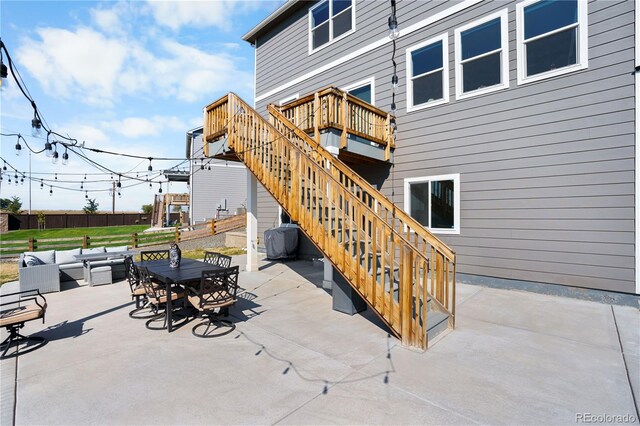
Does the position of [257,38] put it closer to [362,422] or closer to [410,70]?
[410,70]

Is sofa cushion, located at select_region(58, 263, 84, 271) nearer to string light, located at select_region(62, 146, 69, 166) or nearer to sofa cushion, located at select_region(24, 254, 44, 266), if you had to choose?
sofa cushion, located at select_region(24, 254, 44, 266)

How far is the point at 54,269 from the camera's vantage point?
6.62 meters

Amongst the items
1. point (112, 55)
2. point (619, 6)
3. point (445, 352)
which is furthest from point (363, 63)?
point (445, 352)

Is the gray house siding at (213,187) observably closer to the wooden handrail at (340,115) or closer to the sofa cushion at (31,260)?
the sofa cushion at (31,260)

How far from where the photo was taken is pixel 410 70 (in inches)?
294

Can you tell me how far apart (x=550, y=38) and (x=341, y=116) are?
4.03 m

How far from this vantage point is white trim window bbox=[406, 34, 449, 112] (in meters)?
6.92

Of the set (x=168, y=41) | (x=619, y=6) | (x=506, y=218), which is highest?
(x=168, y=41)

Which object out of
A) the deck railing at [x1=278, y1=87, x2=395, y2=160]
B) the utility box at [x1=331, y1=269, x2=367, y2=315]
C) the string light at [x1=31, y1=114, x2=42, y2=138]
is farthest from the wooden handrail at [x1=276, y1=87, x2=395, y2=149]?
the string light at [x1=31, y1=114, x2=42, y2=138]

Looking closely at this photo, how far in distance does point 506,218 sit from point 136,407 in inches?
255

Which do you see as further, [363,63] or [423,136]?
[363,63]

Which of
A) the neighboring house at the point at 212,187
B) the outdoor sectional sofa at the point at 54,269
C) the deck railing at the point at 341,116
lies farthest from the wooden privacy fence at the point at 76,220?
the deck railing at the point at 341,116

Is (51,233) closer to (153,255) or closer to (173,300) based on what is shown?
(153,255)

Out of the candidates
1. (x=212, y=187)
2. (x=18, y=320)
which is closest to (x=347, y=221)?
(x=18, y=320)
